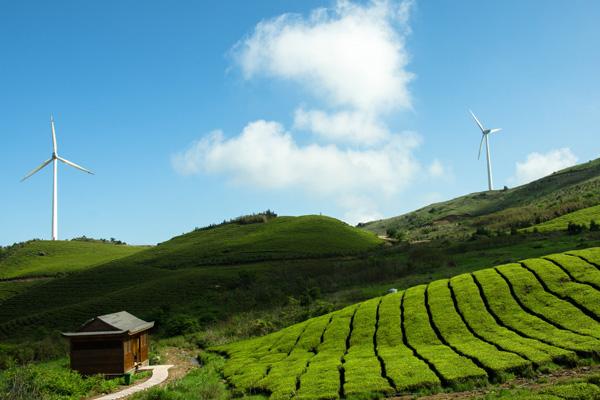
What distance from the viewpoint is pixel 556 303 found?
3412 centimetres

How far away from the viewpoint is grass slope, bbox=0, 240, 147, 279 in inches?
4779

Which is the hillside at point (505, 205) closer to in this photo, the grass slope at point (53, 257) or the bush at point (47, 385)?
the grass slope at point (53, 257)

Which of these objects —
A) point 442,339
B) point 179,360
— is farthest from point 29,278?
point 442,339

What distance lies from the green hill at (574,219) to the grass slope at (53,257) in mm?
97314

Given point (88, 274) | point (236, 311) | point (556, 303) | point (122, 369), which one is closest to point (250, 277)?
point (236, 311)

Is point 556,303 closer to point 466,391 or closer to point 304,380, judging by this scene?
point 466,391

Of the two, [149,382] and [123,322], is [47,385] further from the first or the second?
[123,322]

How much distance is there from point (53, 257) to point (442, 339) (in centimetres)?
12736

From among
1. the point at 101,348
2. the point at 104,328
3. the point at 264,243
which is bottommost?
the point at 101,348

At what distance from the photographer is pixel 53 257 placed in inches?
5438

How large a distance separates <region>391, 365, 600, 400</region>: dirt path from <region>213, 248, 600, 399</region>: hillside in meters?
0.72

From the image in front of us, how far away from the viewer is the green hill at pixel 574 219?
80.0m

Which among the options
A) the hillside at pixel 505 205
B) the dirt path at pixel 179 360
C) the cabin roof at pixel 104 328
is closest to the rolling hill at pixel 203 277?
the dirt path at pixel 179 360

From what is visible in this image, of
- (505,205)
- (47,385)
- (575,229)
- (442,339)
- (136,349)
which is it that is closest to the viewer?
(442,339)
